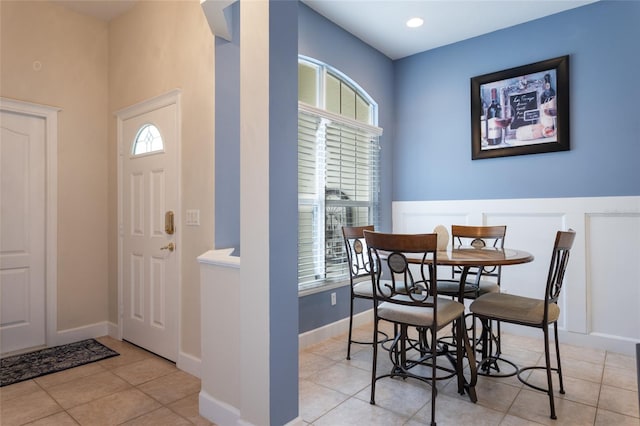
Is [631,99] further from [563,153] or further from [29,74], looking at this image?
[29,74]

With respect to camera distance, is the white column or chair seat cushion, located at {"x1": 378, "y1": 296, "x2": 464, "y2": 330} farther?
chair seat cushion, located at {"x1": 378, "y1": 296, "x2": 464, "y2": 330}

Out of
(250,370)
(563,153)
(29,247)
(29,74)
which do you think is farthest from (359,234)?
(29,74)

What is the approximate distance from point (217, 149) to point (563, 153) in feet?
10.1

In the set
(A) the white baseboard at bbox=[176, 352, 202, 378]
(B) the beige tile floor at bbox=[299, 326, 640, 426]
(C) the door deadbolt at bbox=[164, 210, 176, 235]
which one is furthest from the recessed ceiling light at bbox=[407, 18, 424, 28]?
(A) the white baseboard at bbox=[176, 352, 202, 378]

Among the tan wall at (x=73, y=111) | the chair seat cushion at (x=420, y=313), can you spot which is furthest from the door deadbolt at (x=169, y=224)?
the chair seat cushion at (x=420, y=313)

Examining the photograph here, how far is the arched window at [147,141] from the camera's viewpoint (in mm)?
3110

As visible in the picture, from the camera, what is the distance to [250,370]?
6.05ft

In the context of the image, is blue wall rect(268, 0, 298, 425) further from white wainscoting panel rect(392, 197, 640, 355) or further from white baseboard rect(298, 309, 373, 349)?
white wainscoting panel rect(392, 197, 640, 355)

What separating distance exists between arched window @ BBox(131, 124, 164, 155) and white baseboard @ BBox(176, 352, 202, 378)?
1.68 meters

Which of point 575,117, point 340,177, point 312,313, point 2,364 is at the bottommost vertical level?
point 2,364

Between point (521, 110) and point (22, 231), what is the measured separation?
479cm

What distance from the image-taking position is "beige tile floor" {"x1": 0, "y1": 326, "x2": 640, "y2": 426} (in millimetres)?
2109

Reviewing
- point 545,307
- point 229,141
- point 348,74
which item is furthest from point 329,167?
point 545,307

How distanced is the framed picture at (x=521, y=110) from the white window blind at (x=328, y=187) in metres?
1.17
